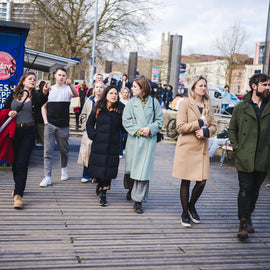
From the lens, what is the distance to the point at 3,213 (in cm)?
529

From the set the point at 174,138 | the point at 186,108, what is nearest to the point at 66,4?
the point at 174,138

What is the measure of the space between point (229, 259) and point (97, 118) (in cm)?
286

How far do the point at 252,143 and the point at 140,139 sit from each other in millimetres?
1560

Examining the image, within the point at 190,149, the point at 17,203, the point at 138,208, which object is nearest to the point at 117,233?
the point at 138,208

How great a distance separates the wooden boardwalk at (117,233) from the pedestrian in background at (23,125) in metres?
0.40

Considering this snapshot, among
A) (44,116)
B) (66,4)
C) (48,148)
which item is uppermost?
(66,4)

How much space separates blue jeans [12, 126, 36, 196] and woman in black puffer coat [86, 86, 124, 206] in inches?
35.6

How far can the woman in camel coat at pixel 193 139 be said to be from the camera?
523cm

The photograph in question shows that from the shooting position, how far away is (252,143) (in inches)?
195

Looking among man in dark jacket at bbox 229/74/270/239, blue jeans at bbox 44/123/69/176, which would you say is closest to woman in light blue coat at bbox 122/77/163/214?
man in dark jacket at bbox 229/74/270/239

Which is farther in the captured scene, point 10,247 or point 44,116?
point 44,116

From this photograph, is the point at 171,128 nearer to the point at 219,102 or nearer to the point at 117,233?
the point at 219,102

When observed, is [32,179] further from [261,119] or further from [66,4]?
[66,4]

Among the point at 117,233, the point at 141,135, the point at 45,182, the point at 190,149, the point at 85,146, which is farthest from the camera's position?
the point at 85,146
